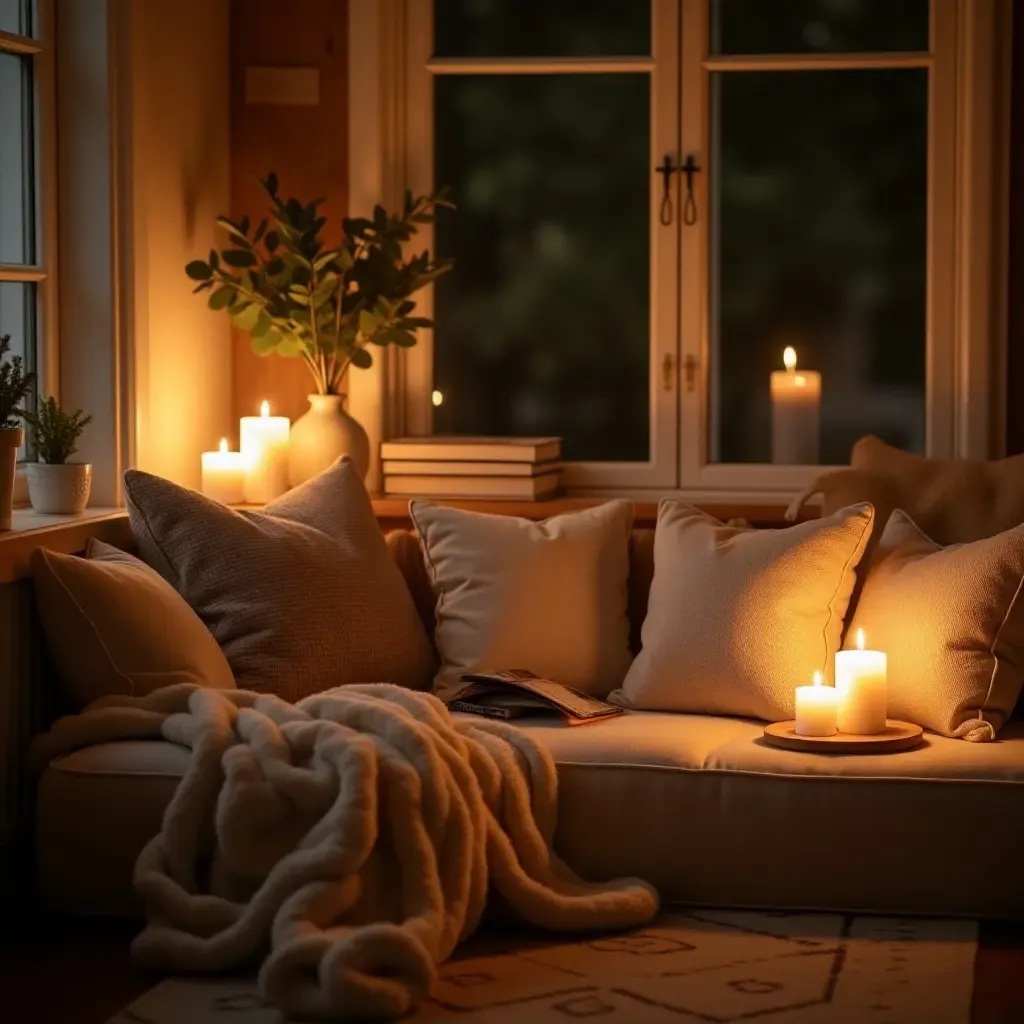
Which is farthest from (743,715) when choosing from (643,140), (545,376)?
(643,140)

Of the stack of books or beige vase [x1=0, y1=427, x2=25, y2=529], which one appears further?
the stack of books

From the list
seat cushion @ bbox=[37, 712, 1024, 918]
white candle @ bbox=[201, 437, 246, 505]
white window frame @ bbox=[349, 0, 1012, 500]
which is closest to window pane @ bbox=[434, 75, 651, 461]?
white window frame @ bbox=[349, 0, 1012, 500]

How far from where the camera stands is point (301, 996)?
8.41 ft

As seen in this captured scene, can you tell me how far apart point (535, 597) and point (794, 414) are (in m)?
1.06

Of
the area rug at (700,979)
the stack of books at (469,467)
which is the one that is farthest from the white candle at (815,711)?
the stack of books at (469,467)

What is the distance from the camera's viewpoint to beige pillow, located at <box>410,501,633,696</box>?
363 cm

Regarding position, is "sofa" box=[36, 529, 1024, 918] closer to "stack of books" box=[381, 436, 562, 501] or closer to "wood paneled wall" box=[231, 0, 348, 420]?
"stack of books" box=[381, 436, 562, 501]

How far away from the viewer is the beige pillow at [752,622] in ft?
11.1

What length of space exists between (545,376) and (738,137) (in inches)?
30.3

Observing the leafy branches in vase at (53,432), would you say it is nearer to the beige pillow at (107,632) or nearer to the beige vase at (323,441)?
the beige pillow at (107,632)

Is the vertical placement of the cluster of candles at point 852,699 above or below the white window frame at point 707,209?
below

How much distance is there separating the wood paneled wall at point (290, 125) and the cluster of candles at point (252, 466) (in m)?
0.38

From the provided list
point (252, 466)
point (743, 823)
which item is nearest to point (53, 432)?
point (252, 466)

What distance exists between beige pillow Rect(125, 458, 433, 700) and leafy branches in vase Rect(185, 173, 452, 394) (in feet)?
2.44
